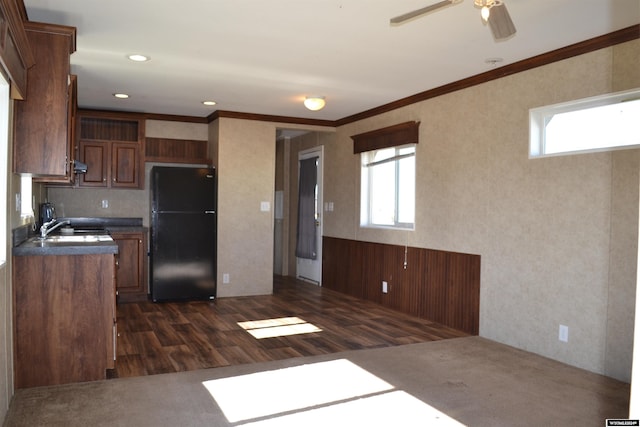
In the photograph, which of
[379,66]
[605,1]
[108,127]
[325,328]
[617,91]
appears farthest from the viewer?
[108,127]

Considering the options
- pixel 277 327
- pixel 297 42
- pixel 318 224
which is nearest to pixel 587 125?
pixel 297 42

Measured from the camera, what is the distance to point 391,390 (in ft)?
10.4

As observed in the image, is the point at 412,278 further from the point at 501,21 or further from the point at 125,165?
the point at 125,165

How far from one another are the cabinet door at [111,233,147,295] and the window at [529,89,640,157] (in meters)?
4.47

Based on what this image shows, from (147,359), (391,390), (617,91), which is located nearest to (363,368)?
(391,390)

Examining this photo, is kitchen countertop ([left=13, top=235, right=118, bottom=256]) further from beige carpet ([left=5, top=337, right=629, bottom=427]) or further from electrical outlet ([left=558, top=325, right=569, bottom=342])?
electrical outlet ([left=558, top=325, right=569, bottom=342])

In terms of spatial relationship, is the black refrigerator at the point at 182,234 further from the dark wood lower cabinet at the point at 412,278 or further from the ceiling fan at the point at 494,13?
the ceiling fan at the point at 494,13

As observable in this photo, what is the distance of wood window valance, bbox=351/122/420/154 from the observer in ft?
17.6

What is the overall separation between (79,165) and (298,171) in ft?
11.9

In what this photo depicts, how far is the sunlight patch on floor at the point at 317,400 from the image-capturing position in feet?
8.95

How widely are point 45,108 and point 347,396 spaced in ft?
8.51

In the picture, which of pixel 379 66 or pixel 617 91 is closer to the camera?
pixel 617 91

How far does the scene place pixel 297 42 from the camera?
11.9 feet

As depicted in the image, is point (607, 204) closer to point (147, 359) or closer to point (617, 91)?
point (617, 91)
